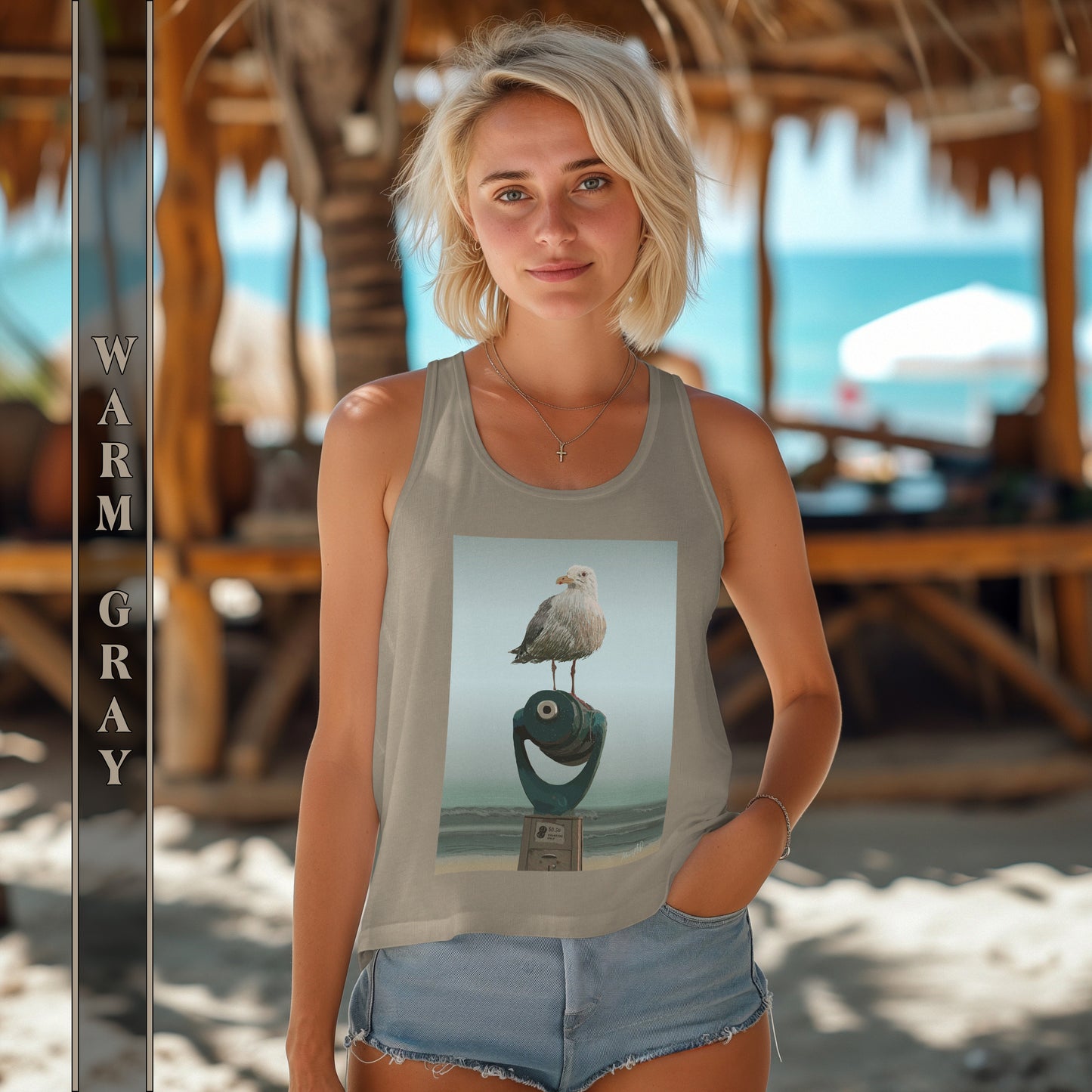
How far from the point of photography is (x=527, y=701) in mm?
1064

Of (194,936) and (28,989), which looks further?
(194,936)

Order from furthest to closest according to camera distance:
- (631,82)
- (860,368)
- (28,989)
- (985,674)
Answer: (860,368) < (985,674) < (28,989) < (631,82)

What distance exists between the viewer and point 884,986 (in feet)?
9.32

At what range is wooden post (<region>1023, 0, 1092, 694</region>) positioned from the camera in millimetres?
4691

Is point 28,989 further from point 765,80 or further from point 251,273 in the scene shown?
point 251,273

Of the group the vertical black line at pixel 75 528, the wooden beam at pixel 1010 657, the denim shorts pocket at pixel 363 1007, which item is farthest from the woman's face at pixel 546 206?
the wooden beam at pixel 1010 657

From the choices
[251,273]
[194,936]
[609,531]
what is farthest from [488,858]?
[251,273]

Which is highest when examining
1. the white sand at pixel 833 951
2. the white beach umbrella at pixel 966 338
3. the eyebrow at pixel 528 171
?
the white beach umbrella at pixel 966 338

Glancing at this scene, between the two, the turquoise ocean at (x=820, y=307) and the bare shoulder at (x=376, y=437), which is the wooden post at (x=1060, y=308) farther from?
the turquoise ocean at (x=820, y=307)

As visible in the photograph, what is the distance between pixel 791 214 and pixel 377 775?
3852 cm

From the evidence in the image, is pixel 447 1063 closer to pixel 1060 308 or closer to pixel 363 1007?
pixel 363 1007

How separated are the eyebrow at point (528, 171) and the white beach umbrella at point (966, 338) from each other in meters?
11.5

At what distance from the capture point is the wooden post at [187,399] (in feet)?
12.8

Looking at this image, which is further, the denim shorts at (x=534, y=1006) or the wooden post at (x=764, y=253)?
the wooden post at (x=764, y=253)
